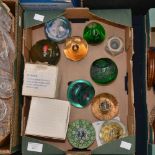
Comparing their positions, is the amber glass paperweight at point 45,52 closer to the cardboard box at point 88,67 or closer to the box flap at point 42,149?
the cardboard box at point 88,67

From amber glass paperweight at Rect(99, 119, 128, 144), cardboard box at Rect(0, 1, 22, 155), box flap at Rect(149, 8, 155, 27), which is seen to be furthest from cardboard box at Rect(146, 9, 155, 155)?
cardboard box at Rect(0, 1, 22, 155)

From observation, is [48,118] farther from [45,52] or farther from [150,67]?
[150,67]

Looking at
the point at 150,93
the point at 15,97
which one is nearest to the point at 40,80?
the point at 15,97

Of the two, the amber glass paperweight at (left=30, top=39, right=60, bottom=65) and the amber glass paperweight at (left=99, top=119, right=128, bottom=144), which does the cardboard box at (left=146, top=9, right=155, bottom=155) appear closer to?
the amber glass paperweight at (left=99, top=119, right=128, bottom=144)

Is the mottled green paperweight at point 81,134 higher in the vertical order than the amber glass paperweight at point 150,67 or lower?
lower

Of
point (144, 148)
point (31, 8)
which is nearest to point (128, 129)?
point (144, 148)

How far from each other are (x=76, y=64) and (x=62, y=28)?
0.16 meters

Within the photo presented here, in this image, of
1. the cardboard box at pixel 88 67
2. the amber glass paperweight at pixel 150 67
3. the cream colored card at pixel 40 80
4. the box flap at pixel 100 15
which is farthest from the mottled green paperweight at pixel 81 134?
the box flap at pixel 100 15

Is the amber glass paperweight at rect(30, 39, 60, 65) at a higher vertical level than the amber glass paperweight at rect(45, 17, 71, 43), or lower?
lower

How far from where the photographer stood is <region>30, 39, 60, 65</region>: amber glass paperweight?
4.67ft

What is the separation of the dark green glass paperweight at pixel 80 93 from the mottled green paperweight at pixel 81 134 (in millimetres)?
76

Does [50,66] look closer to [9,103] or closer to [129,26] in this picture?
[9,103]

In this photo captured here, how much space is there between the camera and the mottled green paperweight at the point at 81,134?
137 cm

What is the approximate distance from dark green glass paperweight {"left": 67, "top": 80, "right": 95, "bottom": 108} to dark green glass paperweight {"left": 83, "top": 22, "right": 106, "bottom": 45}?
168 millimetres
